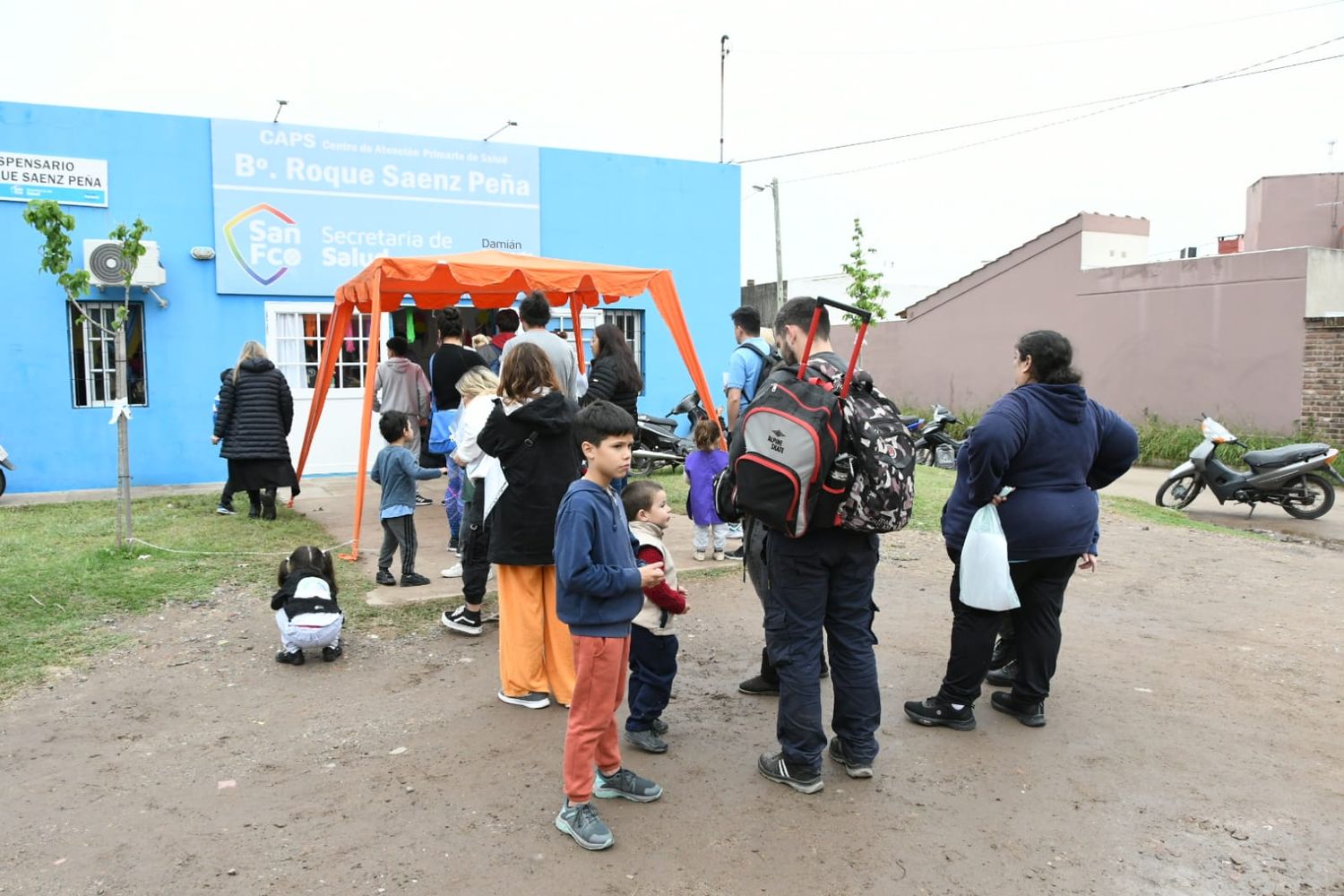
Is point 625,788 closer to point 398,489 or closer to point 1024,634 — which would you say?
point 1024,634

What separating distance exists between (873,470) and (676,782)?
1.39 meters

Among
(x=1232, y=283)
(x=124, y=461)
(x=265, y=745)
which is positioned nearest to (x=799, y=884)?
(x=265, y=745)

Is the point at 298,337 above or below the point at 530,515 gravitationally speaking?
above

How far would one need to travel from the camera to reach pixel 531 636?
433 cm

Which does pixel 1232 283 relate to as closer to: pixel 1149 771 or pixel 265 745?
pixel 1149 771

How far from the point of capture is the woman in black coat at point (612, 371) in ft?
22.7

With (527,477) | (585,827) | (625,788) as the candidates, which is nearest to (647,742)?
(625,788)

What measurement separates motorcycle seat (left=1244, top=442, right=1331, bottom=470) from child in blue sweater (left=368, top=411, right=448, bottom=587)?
9224 millimetres

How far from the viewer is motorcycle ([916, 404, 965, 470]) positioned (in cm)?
1526

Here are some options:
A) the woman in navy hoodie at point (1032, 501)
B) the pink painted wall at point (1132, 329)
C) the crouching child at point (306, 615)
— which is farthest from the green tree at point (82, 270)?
the pink painted wall at point (1132, 329)

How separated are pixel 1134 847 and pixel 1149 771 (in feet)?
2.18

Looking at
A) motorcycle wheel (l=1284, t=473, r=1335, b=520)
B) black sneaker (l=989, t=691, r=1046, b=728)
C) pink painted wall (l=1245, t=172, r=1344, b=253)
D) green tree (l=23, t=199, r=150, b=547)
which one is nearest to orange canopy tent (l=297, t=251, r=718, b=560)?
green tree (l=23, t=199, r=150, b=547)

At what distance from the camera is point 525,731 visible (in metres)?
4.07

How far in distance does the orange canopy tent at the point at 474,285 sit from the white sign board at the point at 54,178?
3.83 meters
